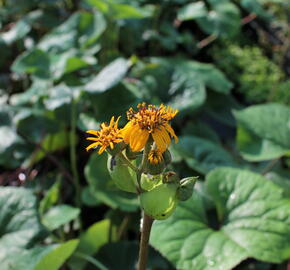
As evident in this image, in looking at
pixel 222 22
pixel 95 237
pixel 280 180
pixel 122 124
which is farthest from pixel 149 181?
pixel 222 22

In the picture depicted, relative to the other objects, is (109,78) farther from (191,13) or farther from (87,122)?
(191,13)

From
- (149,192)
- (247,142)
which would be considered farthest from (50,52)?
(149,192)

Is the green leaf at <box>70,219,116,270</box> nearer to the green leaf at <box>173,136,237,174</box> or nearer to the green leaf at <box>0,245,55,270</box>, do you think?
the green leaf at <box>0,245,55,270</box>

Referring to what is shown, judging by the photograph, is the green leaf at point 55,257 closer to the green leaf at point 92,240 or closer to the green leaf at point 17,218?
the green leaf at point 17,218

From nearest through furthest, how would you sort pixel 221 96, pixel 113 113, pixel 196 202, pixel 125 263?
pixel 196 202, pixel 125 263, pixel 113 113, pixel 221 96

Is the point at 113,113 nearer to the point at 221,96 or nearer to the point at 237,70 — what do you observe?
the point at 221,96

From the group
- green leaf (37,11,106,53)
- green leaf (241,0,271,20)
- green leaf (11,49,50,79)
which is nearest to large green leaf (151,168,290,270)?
green leaf (11,49,50,79)
